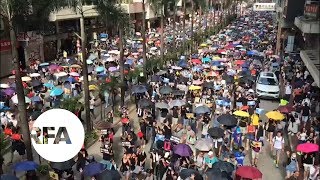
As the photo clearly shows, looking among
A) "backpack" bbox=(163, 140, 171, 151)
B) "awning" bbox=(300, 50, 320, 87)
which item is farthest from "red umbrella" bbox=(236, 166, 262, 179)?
"awning" bbox=(300, 50, 320, 87)

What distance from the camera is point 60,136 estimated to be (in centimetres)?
838

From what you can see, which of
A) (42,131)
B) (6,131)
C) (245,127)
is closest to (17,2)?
(6,131)

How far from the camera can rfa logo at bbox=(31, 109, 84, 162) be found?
8359mm

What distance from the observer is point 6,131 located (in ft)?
55.0

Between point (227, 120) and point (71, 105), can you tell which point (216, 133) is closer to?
point (227, 120)

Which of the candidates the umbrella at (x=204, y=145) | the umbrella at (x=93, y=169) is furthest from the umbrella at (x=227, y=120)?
the umbrella at (x=93, y=169)

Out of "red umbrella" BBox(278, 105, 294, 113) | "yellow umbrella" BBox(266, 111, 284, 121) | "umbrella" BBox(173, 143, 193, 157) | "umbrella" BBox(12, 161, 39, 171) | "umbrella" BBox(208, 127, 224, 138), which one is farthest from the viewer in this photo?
"red umbrella" BBox(278, 105, 294, 113)

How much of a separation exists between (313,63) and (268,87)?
613 centimetres

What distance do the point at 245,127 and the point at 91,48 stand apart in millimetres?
36580

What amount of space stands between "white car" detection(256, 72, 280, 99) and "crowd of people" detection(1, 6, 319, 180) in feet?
2.26

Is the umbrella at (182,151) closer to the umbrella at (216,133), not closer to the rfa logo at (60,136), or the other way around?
the umbrella at (216,133)

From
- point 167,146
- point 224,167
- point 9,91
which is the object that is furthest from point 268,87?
point 9,91

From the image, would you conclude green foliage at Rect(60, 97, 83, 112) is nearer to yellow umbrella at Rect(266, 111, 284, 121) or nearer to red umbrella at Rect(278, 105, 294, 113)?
yellow umbrella at Rect(266, 111, 284, 121)

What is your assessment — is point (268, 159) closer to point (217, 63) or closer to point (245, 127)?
point (245, 127)
